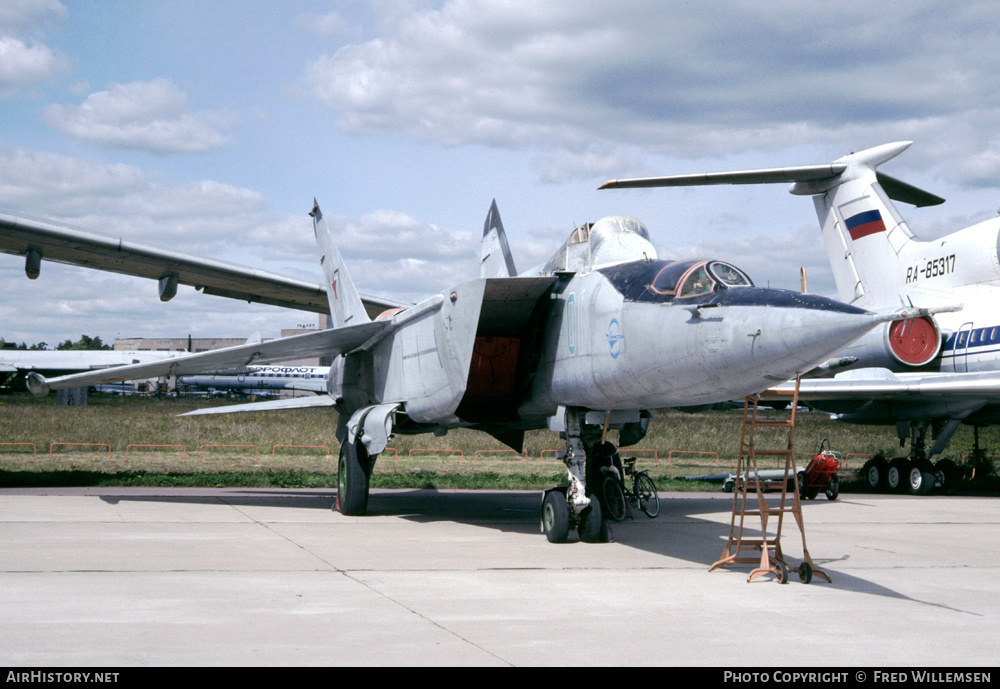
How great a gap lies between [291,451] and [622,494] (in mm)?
19085

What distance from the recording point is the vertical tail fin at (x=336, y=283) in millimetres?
15838

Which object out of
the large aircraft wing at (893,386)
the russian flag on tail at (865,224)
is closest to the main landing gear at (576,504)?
the large aircraft wing at (893,386)

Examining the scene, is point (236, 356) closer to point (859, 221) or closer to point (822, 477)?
point (822, 477)

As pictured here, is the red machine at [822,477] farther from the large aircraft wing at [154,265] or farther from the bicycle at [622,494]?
the large aircraft wing at [154,265]

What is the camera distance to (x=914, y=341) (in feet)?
65.1

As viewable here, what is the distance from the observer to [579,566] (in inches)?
342

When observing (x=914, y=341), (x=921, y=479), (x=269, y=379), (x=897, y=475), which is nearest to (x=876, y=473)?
(x=897, y=475)

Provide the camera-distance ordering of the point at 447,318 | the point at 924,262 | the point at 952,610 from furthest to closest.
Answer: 1. the point at 924,262
2. the point at 447,318
3. the point at 952,610

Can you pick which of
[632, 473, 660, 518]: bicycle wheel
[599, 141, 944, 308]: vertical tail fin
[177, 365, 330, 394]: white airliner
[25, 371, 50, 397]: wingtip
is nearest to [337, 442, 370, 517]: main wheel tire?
[632, 473, 660, 518]: bicycle wheel
